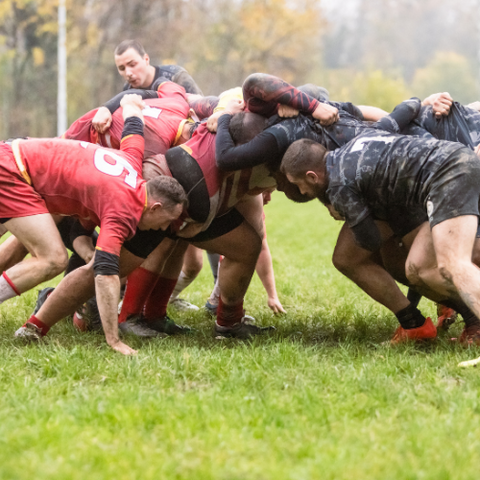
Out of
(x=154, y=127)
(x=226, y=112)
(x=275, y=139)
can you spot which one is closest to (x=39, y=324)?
(x=154, y=127)

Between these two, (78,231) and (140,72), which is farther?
(140,72)

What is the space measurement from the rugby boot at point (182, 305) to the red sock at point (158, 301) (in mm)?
1014

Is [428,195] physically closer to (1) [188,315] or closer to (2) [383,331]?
(2) [383,331]

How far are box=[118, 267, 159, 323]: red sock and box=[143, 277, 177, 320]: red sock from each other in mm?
108

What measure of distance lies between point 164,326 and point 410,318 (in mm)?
2046

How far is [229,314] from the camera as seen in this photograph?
556 centimetres

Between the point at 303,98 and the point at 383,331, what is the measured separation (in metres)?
2.07

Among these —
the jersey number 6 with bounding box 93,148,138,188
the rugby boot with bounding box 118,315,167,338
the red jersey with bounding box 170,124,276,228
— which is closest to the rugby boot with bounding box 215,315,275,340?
the rugby boot with bounding box 118,315,167,338

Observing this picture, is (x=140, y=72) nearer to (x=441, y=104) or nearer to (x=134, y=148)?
(x=134, y=148)

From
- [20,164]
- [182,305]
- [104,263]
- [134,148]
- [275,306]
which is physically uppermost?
[134,148]

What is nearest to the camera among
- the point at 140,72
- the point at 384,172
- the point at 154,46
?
the point at 384,172

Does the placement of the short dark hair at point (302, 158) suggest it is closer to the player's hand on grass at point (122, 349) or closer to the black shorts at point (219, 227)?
the black shorts at point (219, 227)

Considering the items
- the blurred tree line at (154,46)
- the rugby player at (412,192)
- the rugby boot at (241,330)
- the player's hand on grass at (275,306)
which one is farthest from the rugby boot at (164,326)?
the blurred tree line at (154,46)

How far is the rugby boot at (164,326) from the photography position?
223 inches
